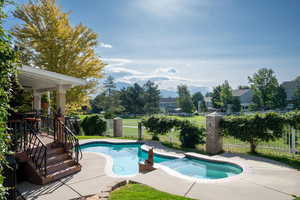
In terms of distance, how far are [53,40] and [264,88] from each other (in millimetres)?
31623

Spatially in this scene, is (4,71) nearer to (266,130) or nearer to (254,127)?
(254,127)

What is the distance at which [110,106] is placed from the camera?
46031mm

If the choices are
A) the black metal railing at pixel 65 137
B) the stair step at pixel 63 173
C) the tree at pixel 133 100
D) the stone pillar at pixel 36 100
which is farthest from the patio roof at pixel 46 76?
the tree at pixel 133 100

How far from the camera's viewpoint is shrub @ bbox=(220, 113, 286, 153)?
308 inches

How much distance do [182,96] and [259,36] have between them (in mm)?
32959

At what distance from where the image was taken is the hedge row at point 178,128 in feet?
33.1

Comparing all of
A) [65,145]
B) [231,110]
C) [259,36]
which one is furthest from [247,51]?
[231,110]

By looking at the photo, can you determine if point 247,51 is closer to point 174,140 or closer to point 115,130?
point 174,140

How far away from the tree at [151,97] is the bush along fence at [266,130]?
3772cm

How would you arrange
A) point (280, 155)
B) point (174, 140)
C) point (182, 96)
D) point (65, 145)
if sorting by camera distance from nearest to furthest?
point (65, 145), point (280, 155), point (174, 140), point (182, 96)

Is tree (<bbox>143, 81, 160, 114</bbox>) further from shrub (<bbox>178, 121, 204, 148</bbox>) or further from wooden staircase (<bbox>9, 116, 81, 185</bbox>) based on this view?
wooden staircase (<bbox>9, 116, 81, 185</bbox>)

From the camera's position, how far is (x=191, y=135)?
1018 centimetres

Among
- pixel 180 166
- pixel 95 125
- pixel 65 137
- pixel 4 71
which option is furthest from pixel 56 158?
pixel 95 125

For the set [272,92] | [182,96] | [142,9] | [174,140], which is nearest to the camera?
[142,9]
